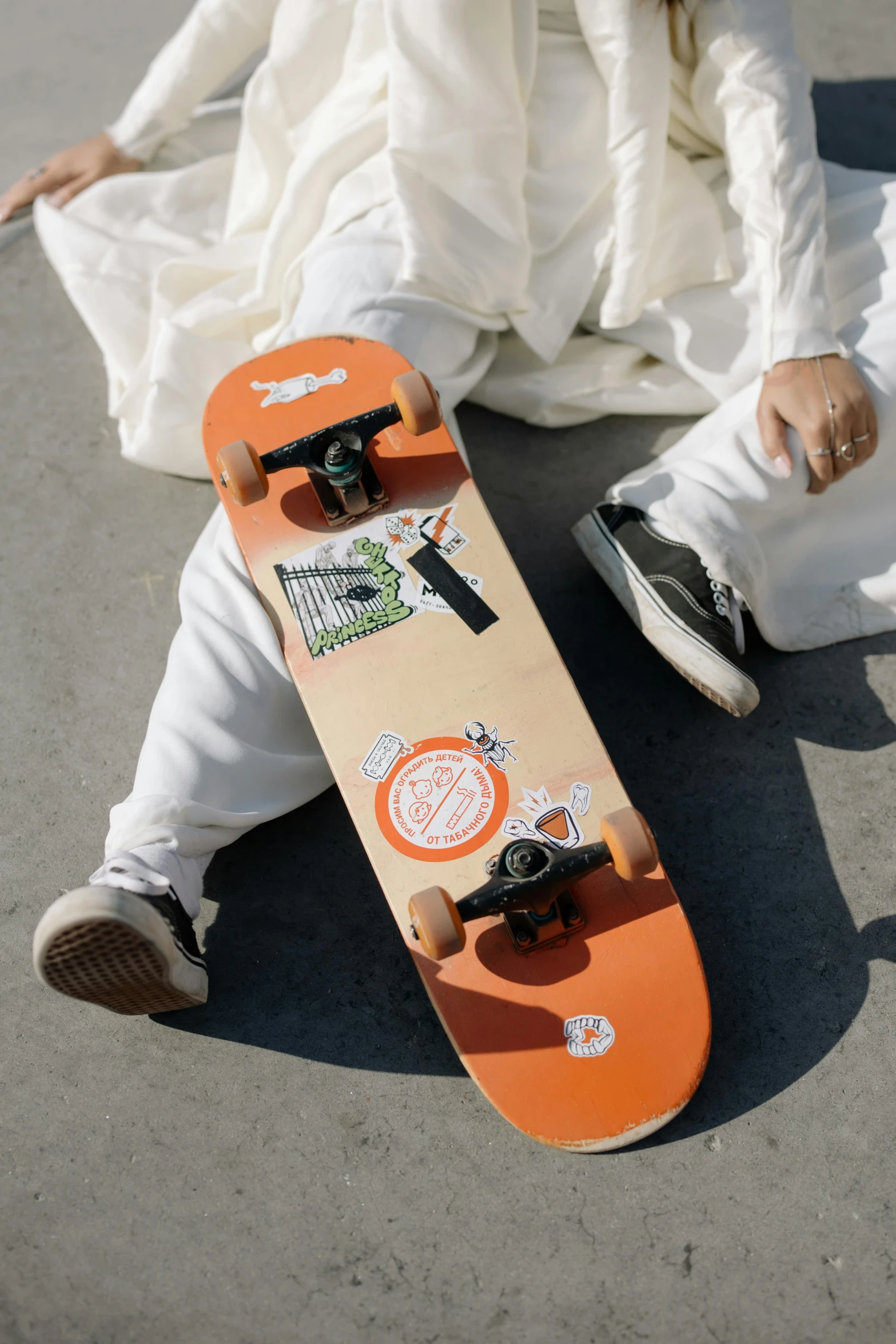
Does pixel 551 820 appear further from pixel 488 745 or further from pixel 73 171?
pixel 73 171

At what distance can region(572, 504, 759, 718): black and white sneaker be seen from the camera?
1.63m

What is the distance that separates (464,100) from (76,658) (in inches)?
51.5

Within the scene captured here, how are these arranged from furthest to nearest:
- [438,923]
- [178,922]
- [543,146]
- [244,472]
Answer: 1. [543,146]
2. [244,472]
3. [178,922]
4. [438,923]

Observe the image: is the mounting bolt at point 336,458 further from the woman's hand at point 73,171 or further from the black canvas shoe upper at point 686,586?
the woman's hand at point 73,171

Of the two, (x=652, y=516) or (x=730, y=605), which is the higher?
(x=652, y=516)

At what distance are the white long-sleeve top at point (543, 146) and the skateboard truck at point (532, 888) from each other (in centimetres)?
97

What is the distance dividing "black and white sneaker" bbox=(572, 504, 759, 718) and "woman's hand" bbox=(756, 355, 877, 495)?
26 centimetres

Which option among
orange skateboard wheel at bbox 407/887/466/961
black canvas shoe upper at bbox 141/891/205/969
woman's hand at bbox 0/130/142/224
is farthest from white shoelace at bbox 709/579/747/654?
woman's hand at bbox 0/130/142/224

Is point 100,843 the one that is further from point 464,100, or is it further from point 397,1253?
Answer: point 464,100

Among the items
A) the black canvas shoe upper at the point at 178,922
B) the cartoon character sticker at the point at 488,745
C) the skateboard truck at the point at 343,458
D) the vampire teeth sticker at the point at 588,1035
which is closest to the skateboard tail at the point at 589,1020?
the vampire teeth sticker at the point at 588,1035

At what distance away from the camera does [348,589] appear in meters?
1.66

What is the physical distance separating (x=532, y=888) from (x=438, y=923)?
14cm

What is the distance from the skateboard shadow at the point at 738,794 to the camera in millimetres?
1534

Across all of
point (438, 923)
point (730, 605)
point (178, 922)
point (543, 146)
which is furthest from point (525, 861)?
point (543, 146)
